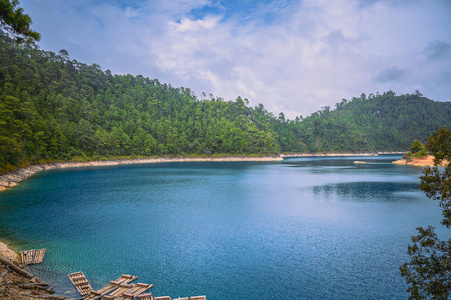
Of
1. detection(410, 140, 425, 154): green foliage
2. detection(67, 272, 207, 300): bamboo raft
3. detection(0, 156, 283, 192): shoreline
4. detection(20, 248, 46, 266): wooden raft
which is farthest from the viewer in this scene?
detection(410, 140, 425, 154): green foliage

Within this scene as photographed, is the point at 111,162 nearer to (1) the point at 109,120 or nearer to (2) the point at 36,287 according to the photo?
(1) the point at 109,120

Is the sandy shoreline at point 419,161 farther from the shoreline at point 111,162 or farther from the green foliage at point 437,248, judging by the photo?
the green foliage at point 437,248

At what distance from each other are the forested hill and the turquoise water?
27.7 meters

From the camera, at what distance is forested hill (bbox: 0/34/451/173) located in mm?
66438

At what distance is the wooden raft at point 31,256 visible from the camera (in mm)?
15109

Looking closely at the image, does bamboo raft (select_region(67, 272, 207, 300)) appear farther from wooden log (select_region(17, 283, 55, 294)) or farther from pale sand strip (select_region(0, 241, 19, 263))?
pale sand strip (select_region(0, 241, 19, 263))

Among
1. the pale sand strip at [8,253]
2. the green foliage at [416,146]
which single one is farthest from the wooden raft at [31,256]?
the green foliage at [416,146]

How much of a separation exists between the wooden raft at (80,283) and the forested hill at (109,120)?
41.9 m

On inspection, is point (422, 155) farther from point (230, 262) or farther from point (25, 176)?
point (25, 176)

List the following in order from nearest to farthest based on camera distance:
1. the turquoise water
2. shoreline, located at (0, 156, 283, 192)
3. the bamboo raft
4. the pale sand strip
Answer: the bamboo raft < the turquoise water < the pale sand strip < shoreline, located at (0, 156, 283, 192)

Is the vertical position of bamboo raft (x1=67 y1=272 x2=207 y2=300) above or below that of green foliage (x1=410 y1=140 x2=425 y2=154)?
below

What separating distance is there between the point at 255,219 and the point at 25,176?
161ft

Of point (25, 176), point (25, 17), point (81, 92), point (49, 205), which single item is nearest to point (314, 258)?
point (25, 17)

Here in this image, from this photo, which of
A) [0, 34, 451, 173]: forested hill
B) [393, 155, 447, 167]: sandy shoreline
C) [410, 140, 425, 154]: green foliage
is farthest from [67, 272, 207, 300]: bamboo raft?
[410, 140, 425, 154]: green foliage
